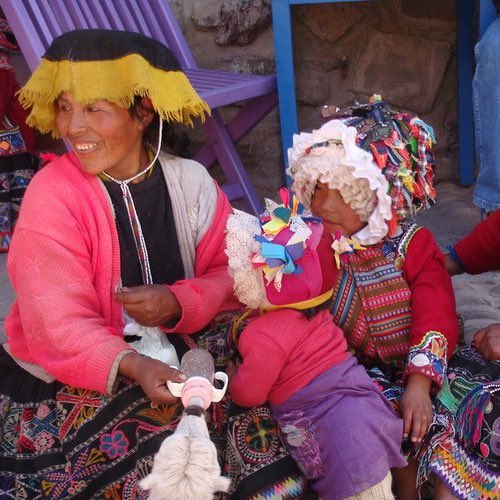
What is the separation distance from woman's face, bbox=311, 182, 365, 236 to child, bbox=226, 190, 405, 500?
0.22 meters

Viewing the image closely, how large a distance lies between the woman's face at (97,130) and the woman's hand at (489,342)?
1148 mm

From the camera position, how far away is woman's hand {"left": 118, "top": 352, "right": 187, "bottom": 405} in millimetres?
1956

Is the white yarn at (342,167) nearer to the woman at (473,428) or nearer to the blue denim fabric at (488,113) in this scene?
the woman at (473,428)

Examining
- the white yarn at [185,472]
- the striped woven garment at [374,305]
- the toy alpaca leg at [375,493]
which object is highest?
the white yarn at [185,472]

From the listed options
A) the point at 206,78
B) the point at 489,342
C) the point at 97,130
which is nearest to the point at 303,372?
the point at 489,342

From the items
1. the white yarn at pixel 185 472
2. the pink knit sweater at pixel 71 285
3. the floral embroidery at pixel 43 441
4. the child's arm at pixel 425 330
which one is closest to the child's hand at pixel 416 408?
the child's arm at pixel 425 330

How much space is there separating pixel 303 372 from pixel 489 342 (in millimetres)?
571

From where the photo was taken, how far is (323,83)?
14.2ft

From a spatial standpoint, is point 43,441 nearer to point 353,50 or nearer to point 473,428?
point 473,428

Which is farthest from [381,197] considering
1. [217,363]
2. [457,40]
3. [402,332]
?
[457,40]

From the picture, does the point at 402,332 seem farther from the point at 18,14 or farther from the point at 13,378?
the point at 18,14

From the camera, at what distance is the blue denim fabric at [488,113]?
10.9ft

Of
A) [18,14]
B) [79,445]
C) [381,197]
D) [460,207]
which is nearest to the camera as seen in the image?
[79,445]

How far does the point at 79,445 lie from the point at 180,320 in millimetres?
434
